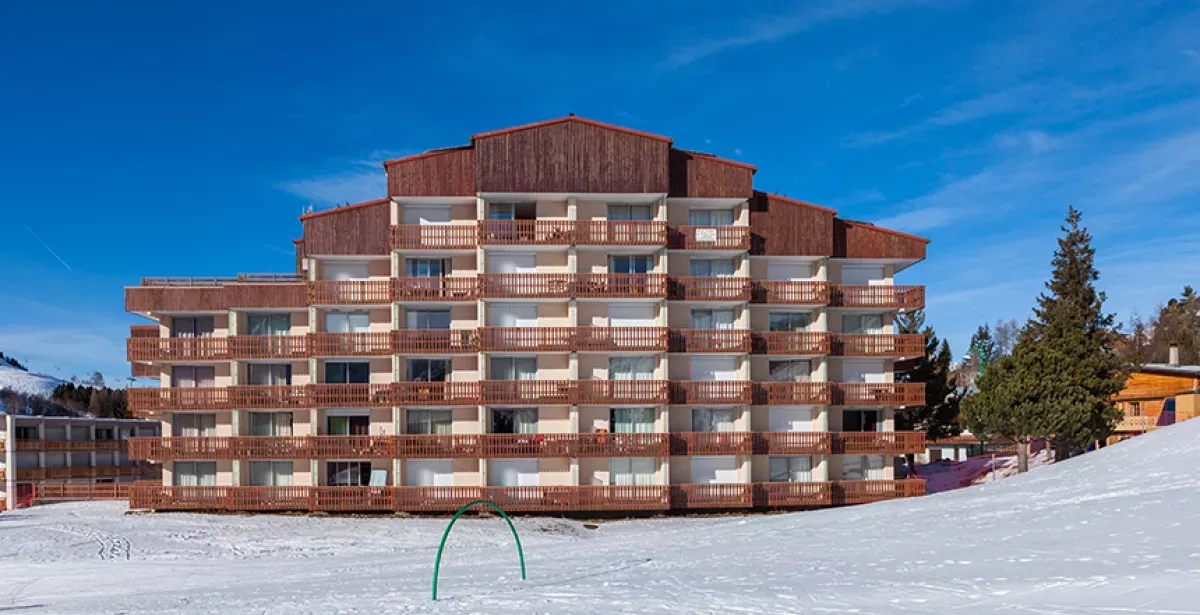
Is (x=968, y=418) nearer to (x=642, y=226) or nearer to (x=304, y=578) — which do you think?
(x=642, y=226)

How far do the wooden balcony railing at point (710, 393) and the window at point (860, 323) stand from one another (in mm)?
7636

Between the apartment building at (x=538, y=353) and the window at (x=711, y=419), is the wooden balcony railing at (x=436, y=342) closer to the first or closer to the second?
the apartment building at (x=538, y=353)

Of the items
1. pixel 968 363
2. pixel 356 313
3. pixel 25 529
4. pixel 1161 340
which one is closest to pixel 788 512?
pixel 356 313

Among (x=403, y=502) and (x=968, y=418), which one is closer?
(x=403, y=502)

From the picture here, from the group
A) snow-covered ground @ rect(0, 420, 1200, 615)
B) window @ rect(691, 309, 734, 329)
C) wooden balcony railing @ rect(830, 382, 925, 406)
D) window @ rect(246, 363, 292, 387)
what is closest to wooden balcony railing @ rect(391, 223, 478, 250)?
window @ rect(246, 363, 292, 387)

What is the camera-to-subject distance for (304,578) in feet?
77.0

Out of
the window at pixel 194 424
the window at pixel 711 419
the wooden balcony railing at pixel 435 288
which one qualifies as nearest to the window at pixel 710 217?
the window at pixel 711 419

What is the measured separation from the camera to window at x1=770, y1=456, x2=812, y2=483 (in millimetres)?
41375

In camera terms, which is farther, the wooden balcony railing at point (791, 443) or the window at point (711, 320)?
the window at point (711, 320)

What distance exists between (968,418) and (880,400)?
9.61 meters

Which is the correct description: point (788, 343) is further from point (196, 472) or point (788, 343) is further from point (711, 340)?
point (196, 472)

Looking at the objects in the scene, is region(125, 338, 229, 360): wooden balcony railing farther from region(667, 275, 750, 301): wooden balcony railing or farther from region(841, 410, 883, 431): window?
region(841, 410, 883, 431): window

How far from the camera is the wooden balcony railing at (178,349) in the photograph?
136ft

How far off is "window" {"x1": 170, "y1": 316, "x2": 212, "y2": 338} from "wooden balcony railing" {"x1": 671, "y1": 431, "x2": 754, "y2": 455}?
25.2 metres
